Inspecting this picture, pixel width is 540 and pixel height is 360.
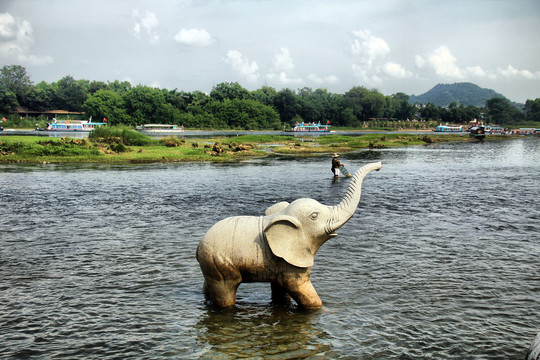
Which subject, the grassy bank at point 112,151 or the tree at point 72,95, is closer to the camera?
the grassy bank at point 112,151

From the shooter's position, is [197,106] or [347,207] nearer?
[347,207]

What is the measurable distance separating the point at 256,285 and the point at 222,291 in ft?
6.86

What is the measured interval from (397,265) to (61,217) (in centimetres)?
1341

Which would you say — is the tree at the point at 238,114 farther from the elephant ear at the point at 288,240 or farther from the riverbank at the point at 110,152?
the elephant ear at the point at 288,240

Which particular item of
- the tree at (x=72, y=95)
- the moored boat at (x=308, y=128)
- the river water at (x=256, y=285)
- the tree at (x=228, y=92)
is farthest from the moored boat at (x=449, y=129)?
the river water at (x=256, y=285)

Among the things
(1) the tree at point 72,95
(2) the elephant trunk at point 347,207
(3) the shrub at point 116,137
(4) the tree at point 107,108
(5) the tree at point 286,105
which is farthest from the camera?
(5) the tree at point 286,105

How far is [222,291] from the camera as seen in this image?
844 cm

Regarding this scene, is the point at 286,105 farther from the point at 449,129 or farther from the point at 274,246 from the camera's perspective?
the point at 274,246

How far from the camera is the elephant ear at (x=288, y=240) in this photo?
7792 mm

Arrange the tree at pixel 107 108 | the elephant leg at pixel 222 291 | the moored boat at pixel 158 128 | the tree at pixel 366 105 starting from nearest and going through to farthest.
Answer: the elephant leg at pixel 222 291
the moored boat at pixel 158 128
the tree at pixel 107 108
the tree at pixel 366 105

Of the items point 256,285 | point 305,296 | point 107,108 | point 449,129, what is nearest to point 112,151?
point 256,285

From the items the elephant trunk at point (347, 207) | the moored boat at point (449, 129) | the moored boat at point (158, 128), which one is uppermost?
the moored boat at point (449, 129)

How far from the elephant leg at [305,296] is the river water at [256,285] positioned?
0.80 ft

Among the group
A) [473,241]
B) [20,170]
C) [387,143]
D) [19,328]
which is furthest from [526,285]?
[387,143]
